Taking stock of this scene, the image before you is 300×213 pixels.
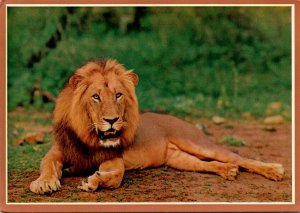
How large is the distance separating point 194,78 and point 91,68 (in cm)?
228

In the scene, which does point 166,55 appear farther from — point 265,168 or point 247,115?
point 265,168

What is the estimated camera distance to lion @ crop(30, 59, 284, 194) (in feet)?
16.4

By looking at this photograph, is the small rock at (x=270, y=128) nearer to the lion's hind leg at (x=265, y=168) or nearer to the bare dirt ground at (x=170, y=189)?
the bare dirt ground at (x=170, y=189)

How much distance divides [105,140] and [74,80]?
54cm

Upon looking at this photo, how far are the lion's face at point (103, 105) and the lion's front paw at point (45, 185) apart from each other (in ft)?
1.31

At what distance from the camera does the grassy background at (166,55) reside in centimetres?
613

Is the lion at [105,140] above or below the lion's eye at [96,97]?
below

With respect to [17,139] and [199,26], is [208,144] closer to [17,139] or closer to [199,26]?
[199,26]

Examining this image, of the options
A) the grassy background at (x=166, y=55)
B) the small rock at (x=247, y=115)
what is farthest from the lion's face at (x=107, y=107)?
the small rock at (x=247, y=115)

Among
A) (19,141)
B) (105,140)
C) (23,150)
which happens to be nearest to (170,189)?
(105,140)

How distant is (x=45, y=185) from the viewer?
16.3 ft

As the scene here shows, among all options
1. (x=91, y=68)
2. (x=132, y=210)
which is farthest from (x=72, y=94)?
(x=132, y=210)

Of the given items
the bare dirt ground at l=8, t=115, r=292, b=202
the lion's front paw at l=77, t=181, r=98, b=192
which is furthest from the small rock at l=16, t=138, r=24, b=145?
the lion's front paw at l=77, t=181, r=98, b=192

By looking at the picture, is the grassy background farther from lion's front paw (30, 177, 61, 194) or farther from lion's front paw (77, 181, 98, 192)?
lion's front paw (77, 181, 98, 192)
